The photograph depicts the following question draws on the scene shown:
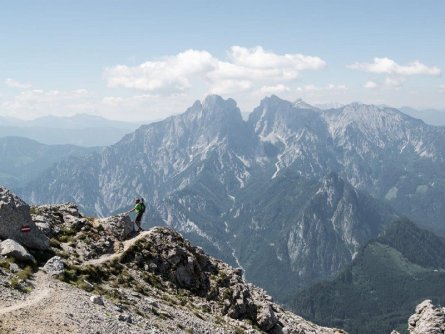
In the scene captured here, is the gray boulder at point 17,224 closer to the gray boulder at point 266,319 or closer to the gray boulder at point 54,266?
the gray boulder at point 54,266

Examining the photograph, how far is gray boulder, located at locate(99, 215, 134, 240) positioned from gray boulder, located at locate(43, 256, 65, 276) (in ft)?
54.6

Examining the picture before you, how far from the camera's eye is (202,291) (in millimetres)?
59031

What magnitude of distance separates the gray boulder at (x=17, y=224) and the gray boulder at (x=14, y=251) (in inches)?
82.9

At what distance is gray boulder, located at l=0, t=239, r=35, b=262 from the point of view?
133 feet

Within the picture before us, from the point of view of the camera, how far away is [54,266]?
4178 centimetres

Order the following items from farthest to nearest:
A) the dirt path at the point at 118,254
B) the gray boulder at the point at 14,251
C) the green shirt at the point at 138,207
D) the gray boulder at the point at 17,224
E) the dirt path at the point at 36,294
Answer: the green shirt at the point at 138,207 < the dirt path at the point at 118,254 < the gray boulder at the point at 17,224 < the gray boulder at the point at 14,251 < the dirt path at the point at 36,294

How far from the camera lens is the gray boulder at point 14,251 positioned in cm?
4050

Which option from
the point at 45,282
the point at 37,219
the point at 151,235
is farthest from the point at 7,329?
the point at 151,235

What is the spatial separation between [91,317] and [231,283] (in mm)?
32649

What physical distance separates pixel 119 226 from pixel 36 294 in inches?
1012

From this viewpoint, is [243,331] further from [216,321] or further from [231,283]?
[231,283]

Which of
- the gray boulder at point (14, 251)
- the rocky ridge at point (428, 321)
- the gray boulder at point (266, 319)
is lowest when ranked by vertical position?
the rocky ridge at point (428, 321)

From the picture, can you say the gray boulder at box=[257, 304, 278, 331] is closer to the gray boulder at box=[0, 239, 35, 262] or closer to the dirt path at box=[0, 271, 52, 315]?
the dirt path at box=[0, 271, 52, 315]

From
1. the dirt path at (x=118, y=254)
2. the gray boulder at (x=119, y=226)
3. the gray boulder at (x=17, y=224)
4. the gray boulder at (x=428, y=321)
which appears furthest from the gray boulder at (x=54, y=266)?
the gray boulder at (x=428, y=321)
